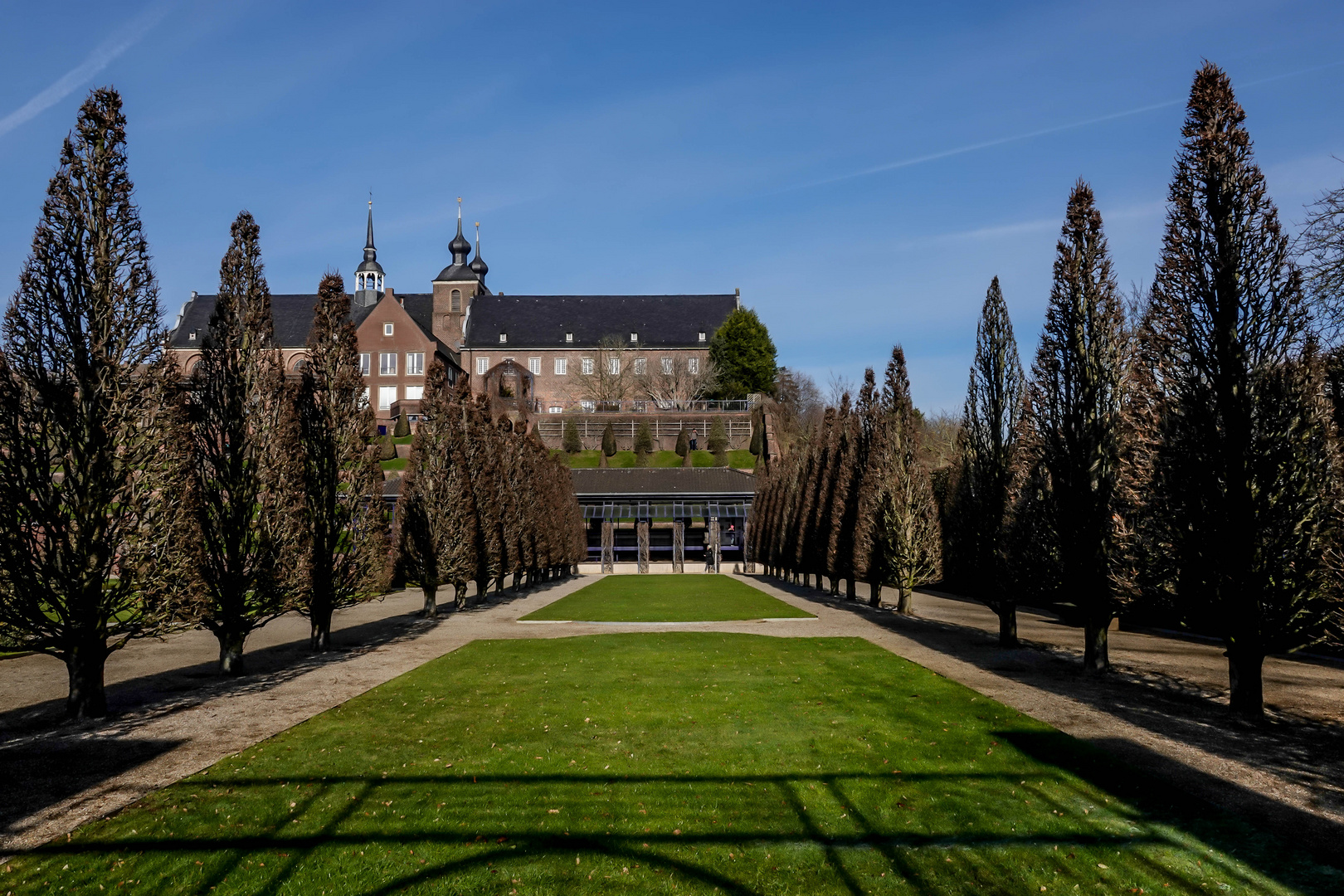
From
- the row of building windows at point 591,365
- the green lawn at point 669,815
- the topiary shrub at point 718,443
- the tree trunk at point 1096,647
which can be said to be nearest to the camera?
the green lawn at point 669,815

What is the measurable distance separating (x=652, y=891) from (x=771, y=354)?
7708 cm

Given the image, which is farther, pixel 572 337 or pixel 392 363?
pixel 572 337

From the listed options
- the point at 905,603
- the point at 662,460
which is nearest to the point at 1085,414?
the point at 905,603

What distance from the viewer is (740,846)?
6117 millimetres

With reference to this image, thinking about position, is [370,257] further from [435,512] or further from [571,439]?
[435,512]

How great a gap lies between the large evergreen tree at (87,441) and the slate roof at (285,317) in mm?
73965

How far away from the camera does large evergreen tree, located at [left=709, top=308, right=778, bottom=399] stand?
258 ft

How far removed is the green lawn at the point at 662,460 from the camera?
66.5m

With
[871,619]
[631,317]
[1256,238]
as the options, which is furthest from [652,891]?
[631,317]

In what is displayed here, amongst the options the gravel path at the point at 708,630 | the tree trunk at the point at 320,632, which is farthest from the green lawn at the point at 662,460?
the tree trunk at the point at 320,632

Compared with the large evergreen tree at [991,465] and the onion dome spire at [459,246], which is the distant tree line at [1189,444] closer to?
the large evergreen tree at [991,465]

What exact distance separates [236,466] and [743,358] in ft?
222

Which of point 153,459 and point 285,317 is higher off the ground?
point 285,317

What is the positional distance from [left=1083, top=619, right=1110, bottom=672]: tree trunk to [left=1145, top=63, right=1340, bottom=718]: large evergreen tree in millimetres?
2620
